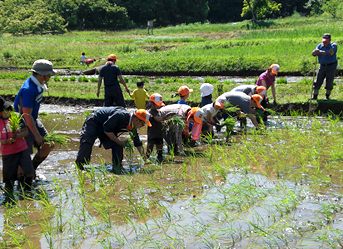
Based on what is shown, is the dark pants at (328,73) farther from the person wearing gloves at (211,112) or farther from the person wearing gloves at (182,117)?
the person wearing gloves at (182,117)

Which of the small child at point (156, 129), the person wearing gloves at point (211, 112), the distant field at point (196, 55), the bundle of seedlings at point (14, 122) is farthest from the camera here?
the distant field at point (196, 55)

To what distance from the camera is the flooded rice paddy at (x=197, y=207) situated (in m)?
3.47

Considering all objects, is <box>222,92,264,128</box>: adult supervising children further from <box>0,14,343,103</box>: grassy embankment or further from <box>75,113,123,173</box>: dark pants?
<box>75,113,123,173</box>: dark pants

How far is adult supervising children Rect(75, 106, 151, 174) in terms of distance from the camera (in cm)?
544

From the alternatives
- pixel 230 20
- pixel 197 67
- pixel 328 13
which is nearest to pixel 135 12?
pixel 230 20

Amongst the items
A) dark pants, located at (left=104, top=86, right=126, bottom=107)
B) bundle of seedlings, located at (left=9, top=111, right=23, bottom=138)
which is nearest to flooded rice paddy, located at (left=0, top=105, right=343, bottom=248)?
bundle of seedlings, located at (left=9, top=111, right=23, bottom=138)

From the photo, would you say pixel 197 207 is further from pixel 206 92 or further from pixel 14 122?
pixel 206 92

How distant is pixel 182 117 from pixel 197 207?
2510mm

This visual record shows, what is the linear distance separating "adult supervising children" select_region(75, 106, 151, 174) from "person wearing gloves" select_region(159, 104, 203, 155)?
2.62 feet

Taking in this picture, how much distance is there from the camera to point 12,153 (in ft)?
15.5

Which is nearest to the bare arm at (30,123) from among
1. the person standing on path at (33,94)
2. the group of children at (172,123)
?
the person standing on path at (33,94)

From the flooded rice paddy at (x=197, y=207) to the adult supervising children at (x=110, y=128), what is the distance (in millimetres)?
302

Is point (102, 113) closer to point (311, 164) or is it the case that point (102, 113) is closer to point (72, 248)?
point (72, 248)

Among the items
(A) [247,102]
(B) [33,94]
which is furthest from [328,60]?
(B) [33,94]
